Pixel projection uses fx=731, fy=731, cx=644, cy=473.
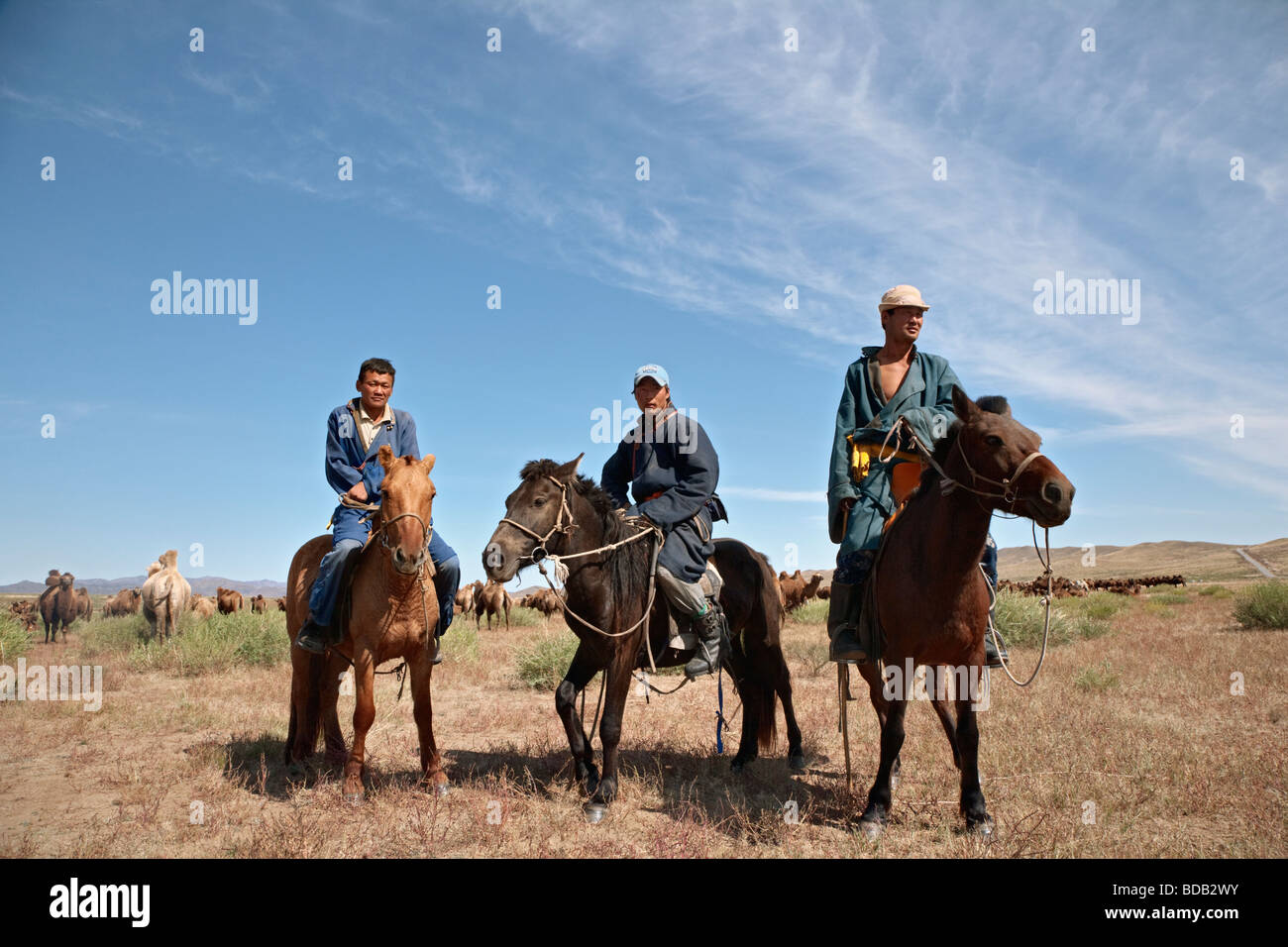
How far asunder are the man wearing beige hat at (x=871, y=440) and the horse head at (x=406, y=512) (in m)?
3.09

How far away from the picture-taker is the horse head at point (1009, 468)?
3967mm

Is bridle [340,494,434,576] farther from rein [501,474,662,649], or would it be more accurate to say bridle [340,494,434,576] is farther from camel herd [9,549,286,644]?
camel herd [9,549,286,644]

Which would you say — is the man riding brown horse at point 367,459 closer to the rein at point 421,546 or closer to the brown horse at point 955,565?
the rein at point 421,546

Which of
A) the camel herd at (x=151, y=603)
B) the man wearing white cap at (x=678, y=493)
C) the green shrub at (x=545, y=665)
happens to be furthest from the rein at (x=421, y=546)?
the camel herd at (x=151, y=603)

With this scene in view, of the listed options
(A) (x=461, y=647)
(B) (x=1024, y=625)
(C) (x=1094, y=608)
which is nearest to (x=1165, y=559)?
(C) (x=1094, y=608)

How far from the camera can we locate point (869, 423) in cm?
567

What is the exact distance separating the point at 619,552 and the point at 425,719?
2121mm

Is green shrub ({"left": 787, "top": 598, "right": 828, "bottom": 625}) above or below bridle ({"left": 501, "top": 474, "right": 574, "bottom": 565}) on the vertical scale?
below

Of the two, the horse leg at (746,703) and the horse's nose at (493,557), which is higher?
the horse's nose at (493,557)

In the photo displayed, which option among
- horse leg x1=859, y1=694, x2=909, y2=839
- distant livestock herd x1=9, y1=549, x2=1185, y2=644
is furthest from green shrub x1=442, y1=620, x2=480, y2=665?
horse leg x1=859, y1=694, x2=909, y2=839

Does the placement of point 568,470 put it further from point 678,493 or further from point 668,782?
point 668,782

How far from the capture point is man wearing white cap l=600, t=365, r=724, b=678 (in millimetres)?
6184

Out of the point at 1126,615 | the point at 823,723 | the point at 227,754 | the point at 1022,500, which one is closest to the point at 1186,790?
the point at 1022,500
